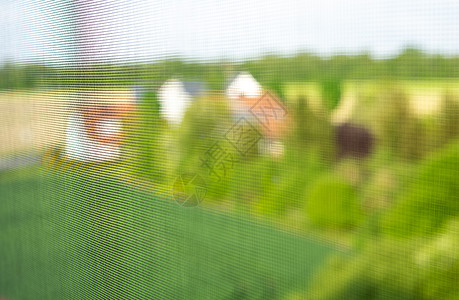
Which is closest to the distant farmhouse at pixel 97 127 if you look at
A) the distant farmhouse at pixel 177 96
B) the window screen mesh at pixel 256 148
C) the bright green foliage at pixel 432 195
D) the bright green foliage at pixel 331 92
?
the window screen mesh at pixel 256 148

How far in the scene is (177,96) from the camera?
1.01 m

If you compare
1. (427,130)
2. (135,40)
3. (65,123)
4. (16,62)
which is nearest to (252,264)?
(427,130)

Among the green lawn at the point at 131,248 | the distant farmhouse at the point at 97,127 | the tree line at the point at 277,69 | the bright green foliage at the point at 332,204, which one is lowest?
the green lawn at the point at 131,248

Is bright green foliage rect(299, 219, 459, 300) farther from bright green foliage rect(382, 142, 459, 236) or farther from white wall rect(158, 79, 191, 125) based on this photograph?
white wall rect(158, 79, 191, 125)

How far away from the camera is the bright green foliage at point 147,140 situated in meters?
1.06

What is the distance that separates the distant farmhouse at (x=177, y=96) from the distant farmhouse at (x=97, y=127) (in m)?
0.11

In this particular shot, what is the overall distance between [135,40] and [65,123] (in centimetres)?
35

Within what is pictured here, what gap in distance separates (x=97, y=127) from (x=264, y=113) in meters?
0.49

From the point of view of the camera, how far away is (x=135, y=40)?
1107 millimetres

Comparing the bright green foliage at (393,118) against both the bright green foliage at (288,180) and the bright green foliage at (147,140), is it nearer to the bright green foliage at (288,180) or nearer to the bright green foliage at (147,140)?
the bright green foliage at (288,180)

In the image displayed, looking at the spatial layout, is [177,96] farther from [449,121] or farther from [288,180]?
[449,121]

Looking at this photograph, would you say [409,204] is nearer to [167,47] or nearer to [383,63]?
[383,63]

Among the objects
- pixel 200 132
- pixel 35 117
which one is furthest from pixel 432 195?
pixel 35 117

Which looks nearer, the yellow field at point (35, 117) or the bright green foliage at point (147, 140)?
the bright green foliage at point (147, 140)
